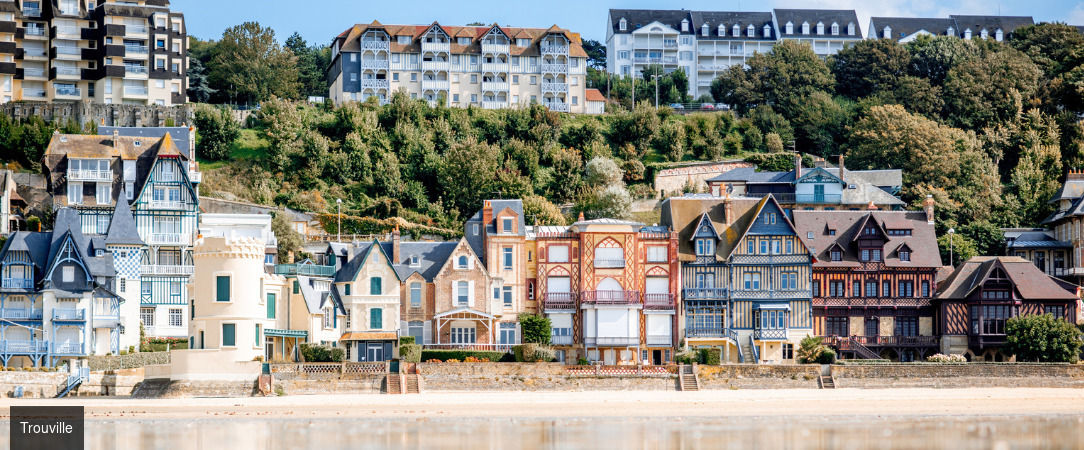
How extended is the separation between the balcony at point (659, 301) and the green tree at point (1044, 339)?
14.0 metres

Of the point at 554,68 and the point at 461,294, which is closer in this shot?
the point at 461,294

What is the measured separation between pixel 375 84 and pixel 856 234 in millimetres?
35640

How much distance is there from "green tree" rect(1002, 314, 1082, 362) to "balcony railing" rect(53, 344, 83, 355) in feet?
122

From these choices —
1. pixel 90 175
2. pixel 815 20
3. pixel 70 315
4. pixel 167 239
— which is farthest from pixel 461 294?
pixel 815 20

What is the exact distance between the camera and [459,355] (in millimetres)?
57031

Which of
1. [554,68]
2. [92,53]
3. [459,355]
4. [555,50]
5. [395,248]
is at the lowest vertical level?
[459,355]

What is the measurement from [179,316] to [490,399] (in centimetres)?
1714

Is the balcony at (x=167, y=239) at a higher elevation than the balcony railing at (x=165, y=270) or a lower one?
higher

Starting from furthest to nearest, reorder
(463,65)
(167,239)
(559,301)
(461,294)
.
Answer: (463,65) < (167,239) < (559,301) < (461,294)

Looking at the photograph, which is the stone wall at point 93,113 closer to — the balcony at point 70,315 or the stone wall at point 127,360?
the balcony at point 70,315

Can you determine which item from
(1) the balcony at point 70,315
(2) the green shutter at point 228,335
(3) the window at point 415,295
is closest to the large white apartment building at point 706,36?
(3) the window at point 415,295

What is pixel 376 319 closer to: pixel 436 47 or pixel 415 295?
pixel 415 295

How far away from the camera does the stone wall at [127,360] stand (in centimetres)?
5400

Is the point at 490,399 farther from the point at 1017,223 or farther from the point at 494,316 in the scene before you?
the point at 1017,223
